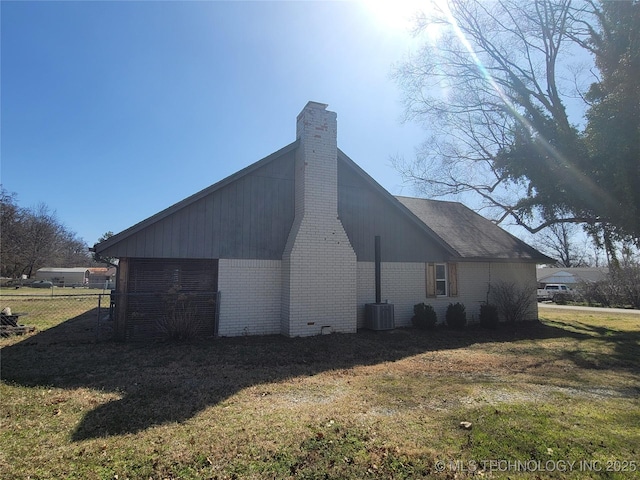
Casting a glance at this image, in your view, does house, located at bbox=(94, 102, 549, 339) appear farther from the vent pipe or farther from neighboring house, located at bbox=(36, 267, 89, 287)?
neighboring house, located at bbox=(36, 267, 89, 287)

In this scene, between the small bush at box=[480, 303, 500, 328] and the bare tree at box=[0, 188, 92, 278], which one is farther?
the bare tree at box=[0, 188, 92, 278]

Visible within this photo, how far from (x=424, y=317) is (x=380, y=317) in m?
1.94

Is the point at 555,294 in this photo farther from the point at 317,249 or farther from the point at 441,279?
the point at 317,249

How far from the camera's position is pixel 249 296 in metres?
10.6

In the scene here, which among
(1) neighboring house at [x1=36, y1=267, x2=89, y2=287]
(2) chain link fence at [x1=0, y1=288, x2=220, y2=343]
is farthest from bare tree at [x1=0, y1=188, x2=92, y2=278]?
(2) chain link fence at [x1=0, y1=288, x2=220, y2=343]

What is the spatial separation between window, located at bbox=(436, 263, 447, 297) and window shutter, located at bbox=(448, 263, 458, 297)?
0.20 metres

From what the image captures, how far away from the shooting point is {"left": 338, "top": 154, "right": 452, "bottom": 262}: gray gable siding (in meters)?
12.2

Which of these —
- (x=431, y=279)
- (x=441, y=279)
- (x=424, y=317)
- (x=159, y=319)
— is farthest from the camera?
(x=441, y=279)

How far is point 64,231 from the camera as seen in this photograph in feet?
228

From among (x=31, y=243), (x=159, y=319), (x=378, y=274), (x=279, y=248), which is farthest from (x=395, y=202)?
(x=31, y=243)

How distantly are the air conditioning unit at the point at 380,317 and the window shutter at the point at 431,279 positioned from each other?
8.47 ft

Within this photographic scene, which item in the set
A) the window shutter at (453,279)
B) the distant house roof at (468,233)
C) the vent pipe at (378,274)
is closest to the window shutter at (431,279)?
the window shutter at (453,279)

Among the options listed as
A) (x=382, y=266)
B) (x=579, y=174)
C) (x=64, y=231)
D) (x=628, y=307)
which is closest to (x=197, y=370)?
(x=382, y=266)

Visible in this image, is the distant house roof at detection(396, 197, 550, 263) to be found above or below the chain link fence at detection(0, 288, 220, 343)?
above
